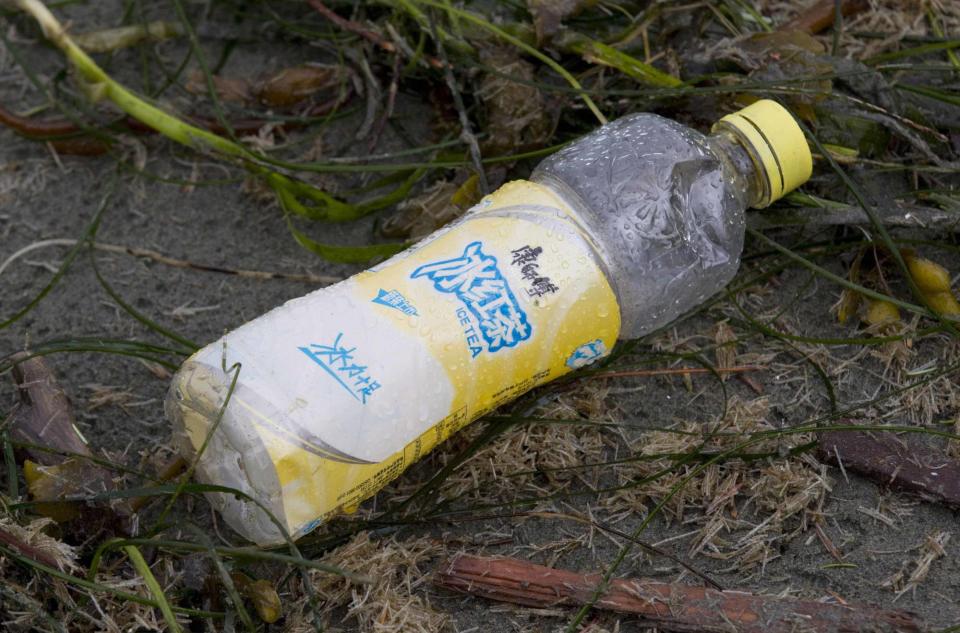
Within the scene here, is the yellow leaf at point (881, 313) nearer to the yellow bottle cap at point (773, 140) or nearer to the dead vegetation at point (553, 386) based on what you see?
the dead vegetation at point (553, 386)

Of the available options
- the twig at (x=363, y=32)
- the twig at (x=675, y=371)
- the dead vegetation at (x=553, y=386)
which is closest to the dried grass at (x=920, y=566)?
the dead vegetation at (x=553, y=386)

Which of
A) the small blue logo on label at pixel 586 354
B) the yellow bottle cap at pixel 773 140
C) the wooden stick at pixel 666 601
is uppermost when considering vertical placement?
the yellow bottle cap at pixel 773 140

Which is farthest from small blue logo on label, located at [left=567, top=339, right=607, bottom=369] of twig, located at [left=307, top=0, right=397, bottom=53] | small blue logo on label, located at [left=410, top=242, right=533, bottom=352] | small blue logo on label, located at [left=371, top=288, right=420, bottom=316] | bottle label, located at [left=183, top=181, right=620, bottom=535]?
twig, located at [left=307, top=0, right=397, bottom=53]

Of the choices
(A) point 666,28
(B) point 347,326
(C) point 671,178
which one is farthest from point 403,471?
(A) point 666,28

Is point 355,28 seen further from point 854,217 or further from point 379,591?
point 379,591

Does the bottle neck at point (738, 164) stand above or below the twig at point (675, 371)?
above

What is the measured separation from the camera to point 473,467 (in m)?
1.77

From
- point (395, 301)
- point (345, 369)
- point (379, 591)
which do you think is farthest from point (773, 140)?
point (379, 591)

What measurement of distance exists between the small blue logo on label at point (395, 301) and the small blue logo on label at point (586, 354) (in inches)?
11.6

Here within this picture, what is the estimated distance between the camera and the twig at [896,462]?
1675mm

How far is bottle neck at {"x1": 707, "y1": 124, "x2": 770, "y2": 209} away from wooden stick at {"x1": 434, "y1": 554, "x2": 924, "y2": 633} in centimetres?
71

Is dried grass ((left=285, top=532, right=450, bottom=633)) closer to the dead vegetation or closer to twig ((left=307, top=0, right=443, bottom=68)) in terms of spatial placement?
the dead vegetation

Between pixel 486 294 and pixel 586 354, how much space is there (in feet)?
0.74

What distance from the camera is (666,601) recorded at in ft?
5.07
